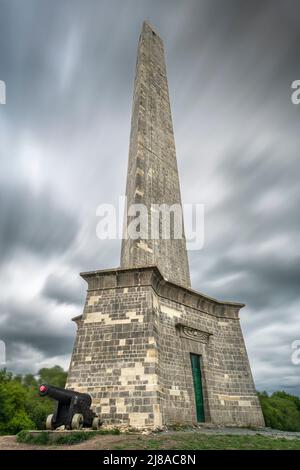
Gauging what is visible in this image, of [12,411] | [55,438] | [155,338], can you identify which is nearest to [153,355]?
[155,338]

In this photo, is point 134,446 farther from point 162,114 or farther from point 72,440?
Answer: point 162,114

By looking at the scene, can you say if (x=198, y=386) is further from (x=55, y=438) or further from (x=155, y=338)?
(x=55, y=438)

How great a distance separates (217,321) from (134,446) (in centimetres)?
851

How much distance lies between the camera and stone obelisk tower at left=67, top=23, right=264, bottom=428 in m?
8.88

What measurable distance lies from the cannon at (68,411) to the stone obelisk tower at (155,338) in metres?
0.89

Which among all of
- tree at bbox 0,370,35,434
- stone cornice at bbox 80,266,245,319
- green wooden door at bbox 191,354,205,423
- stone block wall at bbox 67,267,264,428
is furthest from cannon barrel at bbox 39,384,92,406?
tree at bbox 0,370,35,434

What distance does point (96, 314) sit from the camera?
34.2ft

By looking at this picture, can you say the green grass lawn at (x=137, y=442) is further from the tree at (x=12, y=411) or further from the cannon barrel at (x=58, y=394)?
the tree at (x=12, y=411)

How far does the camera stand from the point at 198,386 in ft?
35.9

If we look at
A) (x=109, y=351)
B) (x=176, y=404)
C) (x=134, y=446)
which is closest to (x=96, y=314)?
(x=109, y=351)

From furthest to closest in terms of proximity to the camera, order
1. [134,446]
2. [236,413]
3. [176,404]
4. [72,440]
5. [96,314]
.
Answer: [236,413], [96,314], [176,404], [72,440], [134,446]

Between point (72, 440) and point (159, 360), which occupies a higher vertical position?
point (159, 360)

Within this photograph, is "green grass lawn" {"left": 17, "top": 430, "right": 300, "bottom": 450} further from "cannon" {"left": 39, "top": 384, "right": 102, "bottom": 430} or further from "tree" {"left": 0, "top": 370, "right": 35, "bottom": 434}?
"tree" {"left": 0, "top": 370, "right": 35, "bottom": 434}

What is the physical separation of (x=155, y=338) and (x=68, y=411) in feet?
10.8
